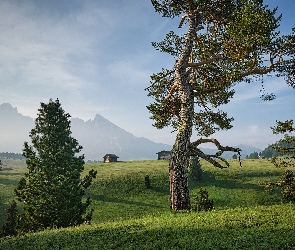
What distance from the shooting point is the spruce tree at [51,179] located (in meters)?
22.5

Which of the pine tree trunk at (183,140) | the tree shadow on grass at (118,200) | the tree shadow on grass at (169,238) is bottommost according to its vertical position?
the tree shadow on grass at (118,200)

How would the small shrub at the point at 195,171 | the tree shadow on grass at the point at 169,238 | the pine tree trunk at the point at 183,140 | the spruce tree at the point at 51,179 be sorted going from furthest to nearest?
the small shrub at the point at 195,171 < the spruce tree at the point at 51,179 < the pine tree trunk at the point at 183,140 < the tree shadow on grass at the point at 169,238

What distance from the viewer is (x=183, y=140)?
65.6 feet

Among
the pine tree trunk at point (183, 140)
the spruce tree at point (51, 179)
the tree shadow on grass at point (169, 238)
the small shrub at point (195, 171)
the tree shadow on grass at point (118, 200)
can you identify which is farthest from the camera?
the small shrub at point (195, 171)

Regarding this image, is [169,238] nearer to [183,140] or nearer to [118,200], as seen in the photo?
[183,140]

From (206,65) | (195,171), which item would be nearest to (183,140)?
(206,65)

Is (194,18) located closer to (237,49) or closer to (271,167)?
(237,49)

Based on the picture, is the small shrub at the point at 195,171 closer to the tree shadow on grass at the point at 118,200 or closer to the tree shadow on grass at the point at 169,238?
the tree shadow on grass at the point at 118,200

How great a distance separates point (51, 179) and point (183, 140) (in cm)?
1237

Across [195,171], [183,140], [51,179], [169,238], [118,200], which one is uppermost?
[183,140]

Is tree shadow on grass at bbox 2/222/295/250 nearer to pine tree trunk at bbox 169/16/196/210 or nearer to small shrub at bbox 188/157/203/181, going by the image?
pine tree trunk at bbox 169/16/196/210

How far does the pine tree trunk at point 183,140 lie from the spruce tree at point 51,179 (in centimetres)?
891

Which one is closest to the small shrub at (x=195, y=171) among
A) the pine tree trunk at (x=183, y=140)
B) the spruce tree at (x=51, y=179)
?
the spruce tree at (x=51, y=179)

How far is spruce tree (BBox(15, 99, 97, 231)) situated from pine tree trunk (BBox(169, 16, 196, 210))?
8905mm
